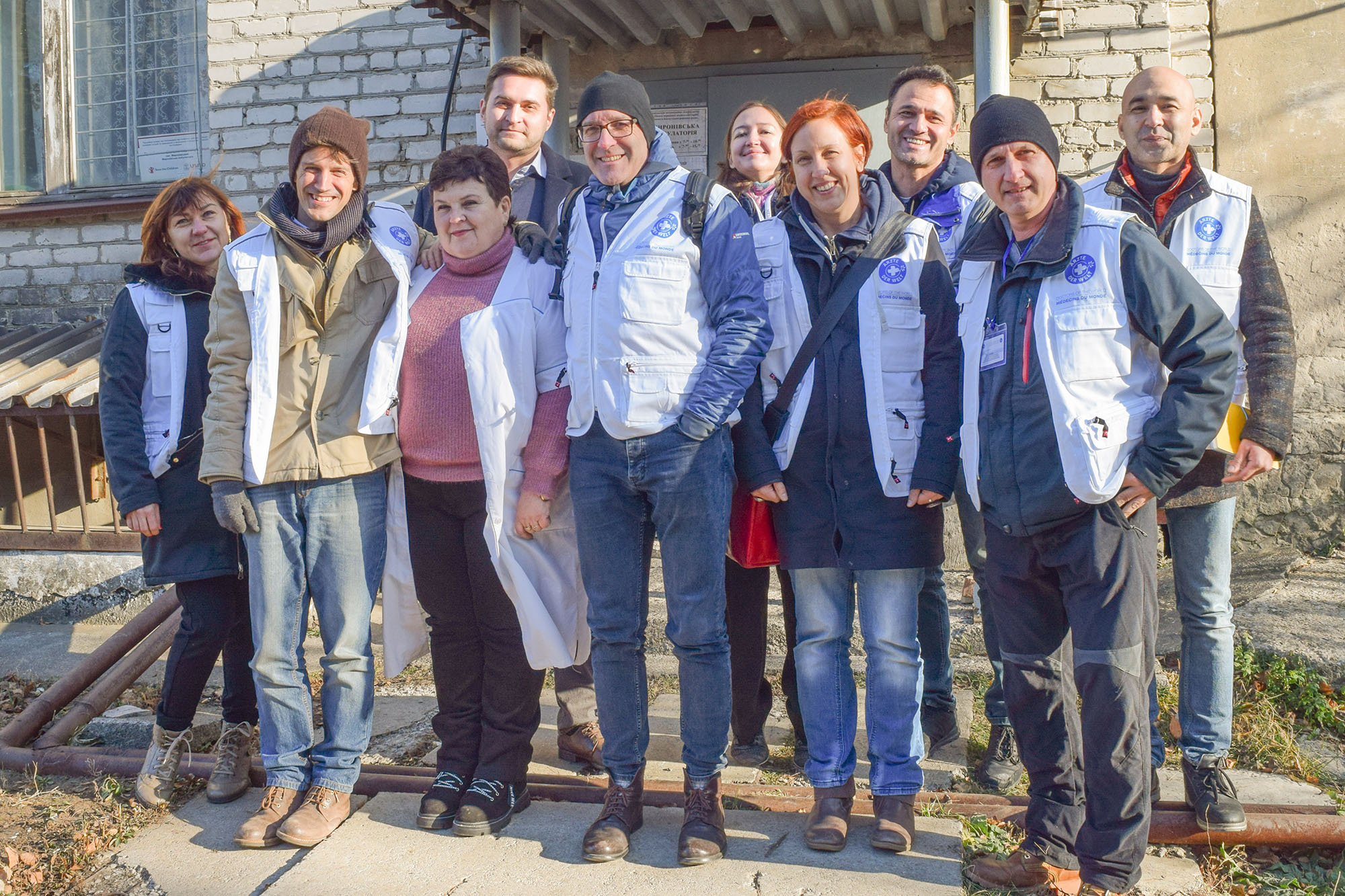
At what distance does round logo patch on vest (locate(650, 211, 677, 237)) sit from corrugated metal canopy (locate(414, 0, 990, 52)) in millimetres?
3065

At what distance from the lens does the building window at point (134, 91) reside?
6.87 metres

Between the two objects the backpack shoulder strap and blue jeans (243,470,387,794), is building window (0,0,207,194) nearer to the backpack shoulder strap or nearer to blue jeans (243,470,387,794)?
→ blue jeans (243,470,387,794)

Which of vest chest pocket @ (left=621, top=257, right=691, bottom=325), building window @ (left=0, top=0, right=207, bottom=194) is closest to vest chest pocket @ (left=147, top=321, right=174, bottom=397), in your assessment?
vest chest pocket @ (left=621, top=257, right=691, bottom=325)

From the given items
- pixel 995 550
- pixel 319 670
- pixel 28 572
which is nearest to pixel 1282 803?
pixel 995 550

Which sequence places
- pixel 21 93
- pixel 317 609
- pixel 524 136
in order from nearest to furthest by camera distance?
pixel 317 609 → pixel 524 136 → pixel 21 93

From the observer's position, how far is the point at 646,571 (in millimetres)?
2625

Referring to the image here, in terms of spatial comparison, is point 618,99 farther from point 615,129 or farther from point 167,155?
point 167,155

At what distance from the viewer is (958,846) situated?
98.1 inches

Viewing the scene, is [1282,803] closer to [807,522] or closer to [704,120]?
[807,522]

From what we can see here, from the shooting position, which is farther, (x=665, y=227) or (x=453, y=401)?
(x=453, y=401)

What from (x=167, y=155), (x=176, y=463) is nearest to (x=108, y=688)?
(x=176, y=463)

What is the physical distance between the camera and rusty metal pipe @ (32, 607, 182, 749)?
3.54 metres

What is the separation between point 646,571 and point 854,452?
0.61 metres

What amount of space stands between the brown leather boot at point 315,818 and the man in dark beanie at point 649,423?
694 mm
